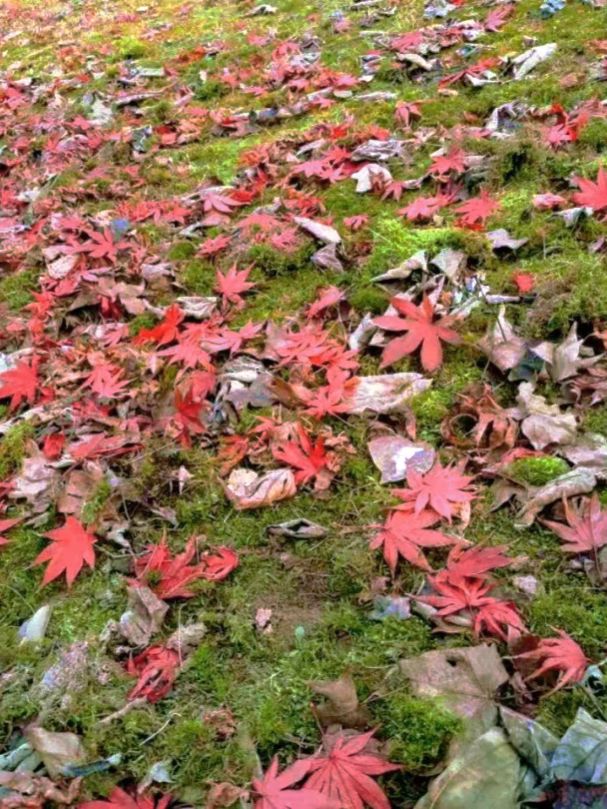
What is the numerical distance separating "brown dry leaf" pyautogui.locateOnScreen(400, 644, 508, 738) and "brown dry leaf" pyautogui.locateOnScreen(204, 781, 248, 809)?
1.63 feet

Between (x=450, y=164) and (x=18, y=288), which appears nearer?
(x=450, y=164)

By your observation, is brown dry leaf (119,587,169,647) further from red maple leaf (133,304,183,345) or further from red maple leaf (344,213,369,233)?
red maple leaf (344,213,369,233)

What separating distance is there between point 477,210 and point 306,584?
209cm

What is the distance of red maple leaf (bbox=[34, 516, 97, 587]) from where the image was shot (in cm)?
245

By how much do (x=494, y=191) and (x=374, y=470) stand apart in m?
1.88

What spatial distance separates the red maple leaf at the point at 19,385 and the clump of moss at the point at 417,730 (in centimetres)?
217

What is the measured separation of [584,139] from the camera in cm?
370

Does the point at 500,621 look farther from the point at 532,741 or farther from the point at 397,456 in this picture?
the point at 397,456

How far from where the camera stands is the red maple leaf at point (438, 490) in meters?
2.29

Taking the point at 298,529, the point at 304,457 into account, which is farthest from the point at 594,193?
the point at 298,529

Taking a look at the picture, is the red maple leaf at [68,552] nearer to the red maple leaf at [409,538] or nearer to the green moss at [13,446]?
the green moss at [13,446]

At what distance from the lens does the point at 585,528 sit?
2109mm

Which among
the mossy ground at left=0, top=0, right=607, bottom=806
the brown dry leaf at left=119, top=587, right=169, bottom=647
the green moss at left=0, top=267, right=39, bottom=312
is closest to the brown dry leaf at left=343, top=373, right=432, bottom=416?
the mossy ground at left=0, top=0, right=607, bottom=806

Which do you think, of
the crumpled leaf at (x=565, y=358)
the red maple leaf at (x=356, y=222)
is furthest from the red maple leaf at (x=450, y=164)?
the crumpled leaf at (x=565, y=358)
